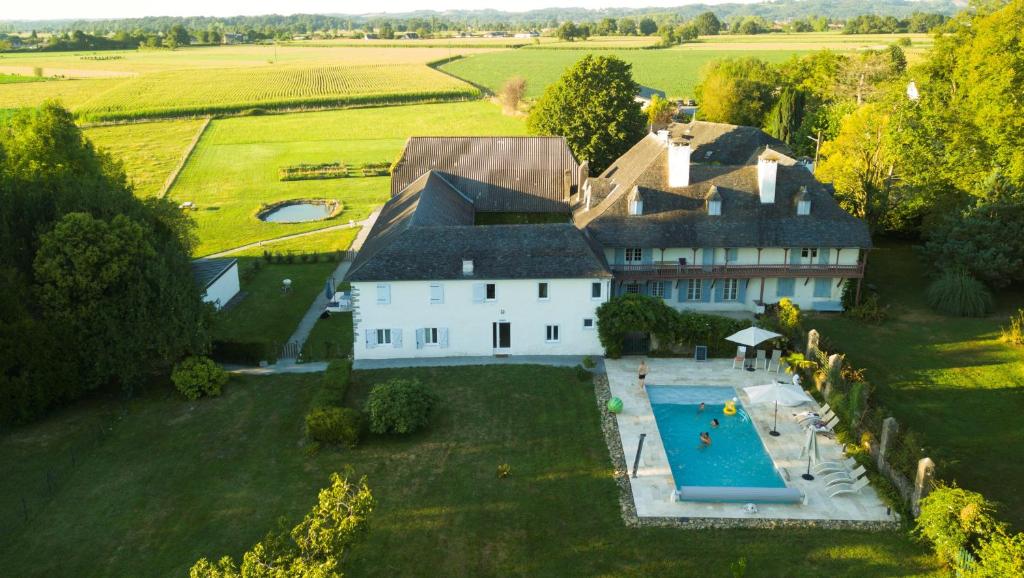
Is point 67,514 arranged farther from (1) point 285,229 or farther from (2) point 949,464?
(1) point 285,229

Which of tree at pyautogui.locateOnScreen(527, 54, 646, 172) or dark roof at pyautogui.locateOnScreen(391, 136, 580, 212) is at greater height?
tree at pyautogui.locateOnScreen(527, 54, 646, 172)

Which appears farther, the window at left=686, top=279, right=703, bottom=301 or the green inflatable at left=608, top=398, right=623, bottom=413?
the window at left=686, top=279, right=703, bottom=301

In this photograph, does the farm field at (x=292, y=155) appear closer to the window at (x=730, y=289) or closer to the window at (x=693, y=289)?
the window at (x=693, y=289)

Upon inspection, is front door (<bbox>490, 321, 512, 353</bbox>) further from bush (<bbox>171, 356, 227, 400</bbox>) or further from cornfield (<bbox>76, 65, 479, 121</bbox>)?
cornfield (<bbox>76, 65, 479, 121</bbox>)

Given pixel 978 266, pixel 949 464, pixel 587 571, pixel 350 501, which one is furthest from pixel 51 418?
pixel 978 266

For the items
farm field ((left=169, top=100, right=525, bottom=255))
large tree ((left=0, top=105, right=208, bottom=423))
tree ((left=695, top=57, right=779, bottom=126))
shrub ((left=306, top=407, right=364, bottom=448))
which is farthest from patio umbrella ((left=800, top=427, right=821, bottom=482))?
tree ((left=695, top=57, right=779, bottom=126))

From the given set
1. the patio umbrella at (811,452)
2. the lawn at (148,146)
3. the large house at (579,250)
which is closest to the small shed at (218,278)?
the large house at (579,250)
